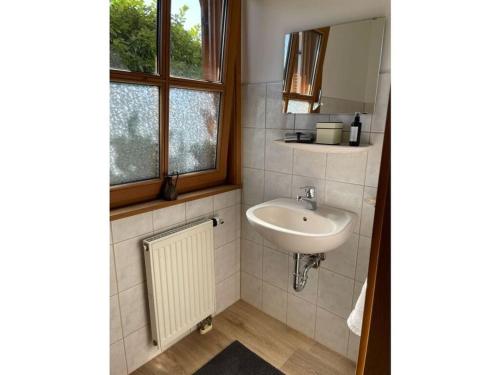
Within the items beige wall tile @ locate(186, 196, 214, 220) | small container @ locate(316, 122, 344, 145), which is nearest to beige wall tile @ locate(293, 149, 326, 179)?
small container @ locate(316, 122, 344, 145)

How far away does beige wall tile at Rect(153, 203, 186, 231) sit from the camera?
1604 millimetres

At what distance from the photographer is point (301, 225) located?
5.48ft

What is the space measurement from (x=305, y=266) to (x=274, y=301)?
512 millimetres

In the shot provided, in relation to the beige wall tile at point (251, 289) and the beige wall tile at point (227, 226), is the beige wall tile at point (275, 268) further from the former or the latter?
the beige wall tile at point (227, 226)

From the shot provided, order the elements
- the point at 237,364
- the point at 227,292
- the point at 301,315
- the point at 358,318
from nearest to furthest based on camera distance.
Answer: the point at 358,318 → the point at 237,364 → the point at 301,315 → the point at 227,292

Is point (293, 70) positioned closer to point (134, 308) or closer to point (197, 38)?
point (197, 38)

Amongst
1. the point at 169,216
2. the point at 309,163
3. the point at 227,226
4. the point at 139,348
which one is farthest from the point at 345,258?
the point at 139,348

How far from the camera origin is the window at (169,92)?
1.41m

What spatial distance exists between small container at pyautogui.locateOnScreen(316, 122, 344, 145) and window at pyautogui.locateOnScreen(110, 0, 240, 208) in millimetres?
685

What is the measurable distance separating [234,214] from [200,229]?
1.22 ft

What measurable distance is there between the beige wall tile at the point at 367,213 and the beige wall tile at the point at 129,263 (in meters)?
1.18
